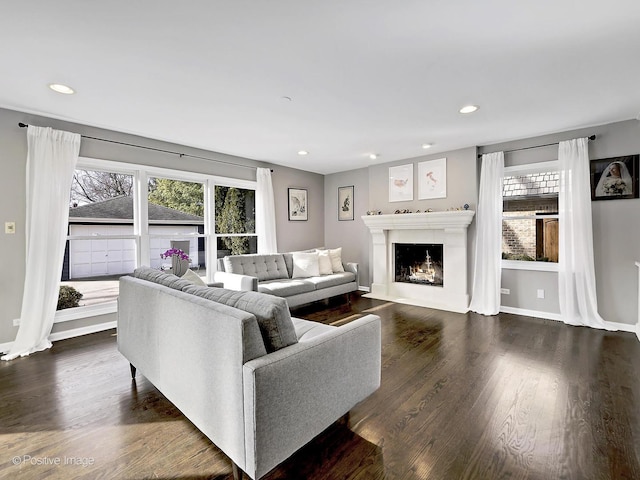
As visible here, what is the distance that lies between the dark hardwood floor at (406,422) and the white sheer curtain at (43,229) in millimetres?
372

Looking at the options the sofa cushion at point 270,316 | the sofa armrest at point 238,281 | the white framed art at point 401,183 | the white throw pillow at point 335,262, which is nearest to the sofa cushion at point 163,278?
the sofa cushion at point 270,316

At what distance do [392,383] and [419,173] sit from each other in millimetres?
3757

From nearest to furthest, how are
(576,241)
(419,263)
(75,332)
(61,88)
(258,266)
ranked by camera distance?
1. (61,88)
2. (75,332)
3. (576,241)
4. (258,266)
5. (419,263)

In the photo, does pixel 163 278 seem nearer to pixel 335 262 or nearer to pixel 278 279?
pixel 278 279

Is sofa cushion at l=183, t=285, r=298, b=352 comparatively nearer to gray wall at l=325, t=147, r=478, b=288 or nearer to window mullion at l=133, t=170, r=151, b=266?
window mullion at l=133, t=170, r=151, b=266

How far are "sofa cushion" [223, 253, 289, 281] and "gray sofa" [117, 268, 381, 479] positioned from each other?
238cm

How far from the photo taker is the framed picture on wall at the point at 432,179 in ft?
16.2

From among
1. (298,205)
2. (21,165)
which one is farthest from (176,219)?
(298,205)

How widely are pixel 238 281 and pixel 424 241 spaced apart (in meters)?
3.13

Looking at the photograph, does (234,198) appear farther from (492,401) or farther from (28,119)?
(492,401)

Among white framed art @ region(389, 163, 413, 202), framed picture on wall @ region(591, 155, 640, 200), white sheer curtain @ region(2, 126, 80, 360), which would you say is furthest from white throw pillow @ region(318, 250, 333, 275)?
framed picture on wall @ region(591, 155, 640, 200)

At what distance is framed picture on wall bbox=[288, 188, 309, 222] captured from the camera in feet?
19.9

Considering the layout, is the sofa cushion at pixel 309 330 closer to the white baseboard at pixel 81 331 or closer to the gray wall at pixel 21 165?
the white baseboard at pixel 81 331

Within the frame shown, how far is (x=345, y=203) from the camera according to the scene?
6.43m
